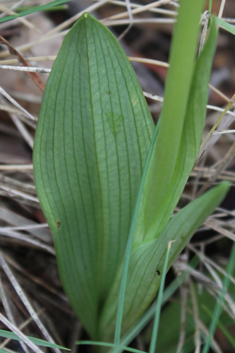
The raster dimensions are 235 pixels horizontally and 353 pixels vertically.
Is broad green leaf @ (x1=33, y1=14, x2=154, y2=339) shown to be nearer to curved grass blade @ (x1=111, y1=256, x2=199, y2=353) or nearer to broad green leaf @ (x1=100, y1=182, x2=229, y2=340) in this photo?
broad green leaf @ (x1=100, y1=182, x2=229, y2=340)

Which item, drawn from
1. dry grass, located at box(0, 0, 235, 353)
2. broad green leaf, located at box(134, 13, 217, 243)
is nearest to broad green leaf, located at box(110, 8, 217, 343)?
broad green leaf, located at box(134, 13, 217, 243)

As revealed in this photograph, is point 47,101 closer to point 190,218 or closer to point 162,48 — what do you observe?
point 190,218

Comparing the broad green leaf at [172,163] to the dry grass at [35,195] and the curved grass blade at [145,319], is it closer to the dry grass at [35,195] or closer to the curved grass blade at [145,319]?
the curved grass blade at [145,319]

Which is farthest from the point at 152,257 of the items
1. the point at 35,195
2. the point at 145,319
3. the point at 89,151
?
the point at 35,195

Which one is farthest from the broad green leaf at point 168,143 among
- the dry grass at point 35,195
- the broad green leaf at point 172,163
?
the dry grass at point 35,195

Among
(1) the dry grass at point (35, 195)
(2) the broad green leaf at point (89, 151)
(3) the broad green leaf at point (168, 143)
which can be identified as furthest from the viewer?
(1) the dry grass at point (35, 195)
